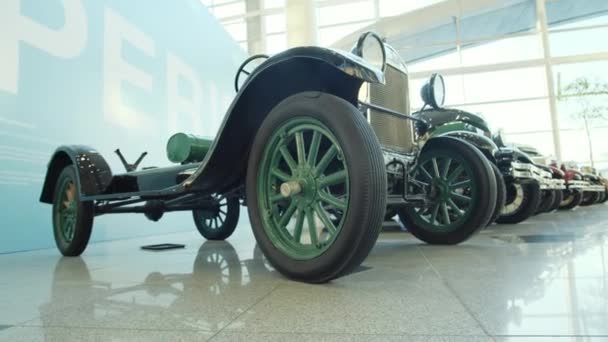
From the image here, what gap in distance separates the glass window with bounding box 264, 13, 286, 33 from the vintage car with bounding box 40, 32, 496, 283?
13.4 metres

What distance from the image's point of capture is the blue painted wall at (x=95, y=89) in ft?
11.5

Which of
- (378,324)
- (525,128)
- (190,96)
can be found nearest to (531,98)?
(525,128)

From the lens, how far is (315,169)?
70.7 inches

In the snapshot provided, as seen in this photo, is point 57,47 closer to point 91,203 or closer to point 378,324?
point 91,203

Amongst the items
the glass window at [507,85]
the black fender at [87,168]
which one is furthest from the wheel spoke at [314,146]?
the glass window at [507,85]

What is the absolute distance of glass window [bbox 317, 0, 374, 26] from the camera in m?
15.7

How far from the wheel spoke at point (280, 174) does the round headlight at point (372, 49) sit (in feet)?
3.01

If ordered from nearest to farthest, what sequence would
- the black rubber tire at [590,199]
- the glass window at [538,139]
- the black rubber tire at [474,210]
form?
the black rubber tire at [474,210] < the black rubber tire at [590,199] < the glass window at [538,139]

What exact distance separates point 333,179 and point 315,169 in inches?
4.2

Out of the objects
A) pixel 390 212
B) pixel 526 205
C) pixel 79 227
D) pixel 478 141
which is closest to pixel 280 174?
pixel 79 227

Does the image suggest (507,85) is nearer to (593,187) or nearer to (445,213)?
(593,187)

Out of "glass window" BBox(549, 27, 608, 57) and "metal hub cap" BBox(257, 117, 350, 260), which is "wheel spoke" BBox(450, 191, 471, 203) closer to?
"metal hub cap" BBox(257, 117, 350, 260)

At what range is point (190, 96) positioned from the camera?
6.41 m

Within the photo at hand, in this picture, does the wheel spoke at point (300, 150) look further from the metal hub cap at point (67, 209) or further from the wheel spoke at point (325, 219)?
the metal hub cap at point (67, 209)
